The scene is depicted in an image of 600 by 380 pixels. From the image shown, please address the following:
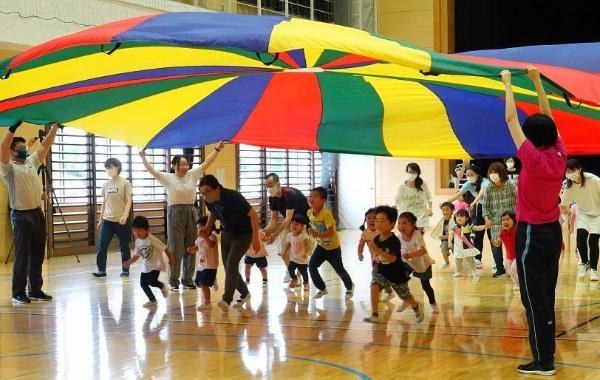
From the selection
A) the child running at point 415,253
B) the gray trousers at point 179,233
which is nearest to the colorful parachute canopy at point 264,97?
the child running at point 415,253

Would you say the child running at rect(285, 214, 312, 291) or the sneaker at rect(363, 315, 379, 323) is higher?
the child running at rect(285, 214, 312, 291)

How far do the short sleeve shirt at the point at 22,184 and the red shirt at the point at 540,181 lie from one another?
475 cm

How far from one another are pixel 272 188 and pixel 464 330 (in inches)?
115

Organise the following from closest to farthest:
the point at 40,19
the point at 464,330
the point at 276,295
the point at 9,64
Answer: the point at 9,64 → the point at 464,330 → the point at 276,295 → the point at 40,19

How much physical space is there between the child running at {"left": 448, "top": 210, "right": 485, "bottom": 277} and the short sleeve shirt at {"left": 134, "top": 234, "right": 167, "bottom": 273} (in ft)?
12.5

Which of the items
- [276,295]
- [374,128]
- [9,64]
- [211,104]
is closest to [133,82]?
[211,104]

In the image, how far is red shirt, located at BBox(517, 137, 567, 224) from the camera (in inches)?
180

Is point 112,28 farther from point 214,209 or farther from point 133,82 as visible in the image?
point 214,209

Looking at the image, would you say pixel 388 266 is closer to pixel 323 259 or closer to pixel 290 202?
pixel 323 259

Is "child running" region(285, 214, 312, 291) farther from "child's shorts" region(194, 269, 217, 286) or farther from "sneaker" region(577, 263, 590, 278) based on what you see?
"sneaker" region(577, 263, 590, 278)

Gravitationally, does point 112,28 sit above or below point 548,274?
above

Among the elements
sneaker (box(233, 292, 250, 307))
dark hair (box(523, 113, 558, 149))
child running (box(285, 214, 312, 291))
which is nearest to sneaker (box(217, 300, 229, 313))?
sneaker (box(233, 292, 250, 307))

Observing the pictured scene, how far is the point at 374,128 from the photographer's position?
7473 mm

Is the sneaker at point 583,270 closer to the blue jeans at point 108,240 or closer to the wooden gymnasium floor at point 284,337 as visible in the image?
the wooden gymnasium floor at point 284,337
